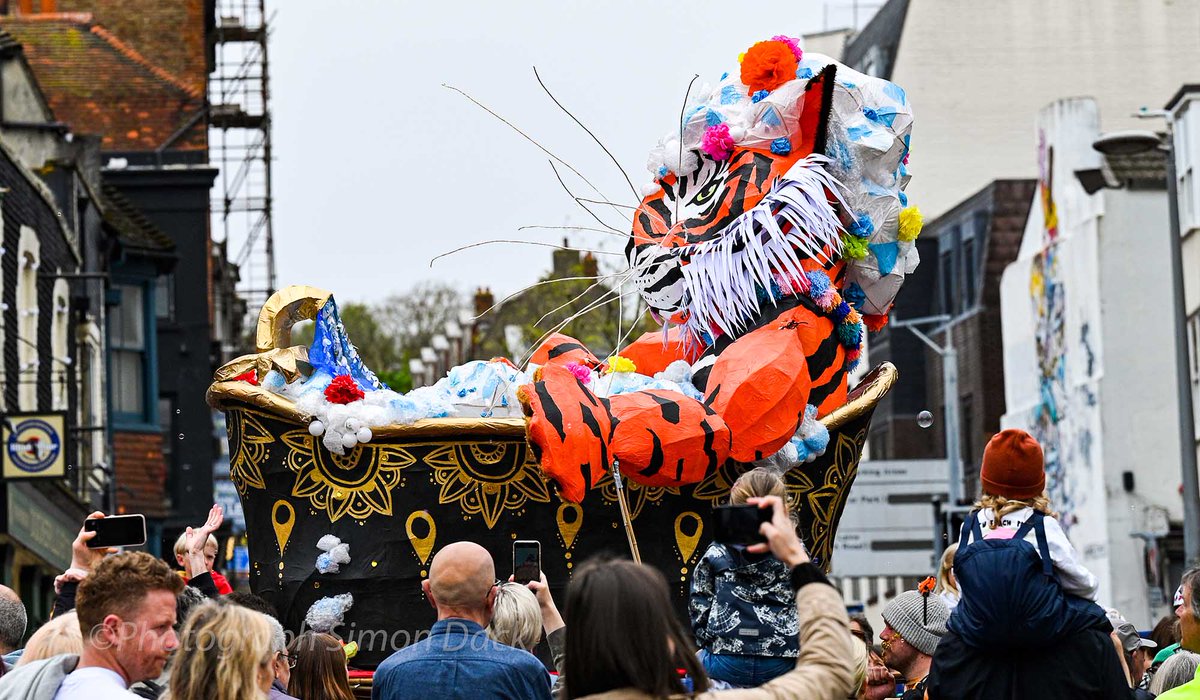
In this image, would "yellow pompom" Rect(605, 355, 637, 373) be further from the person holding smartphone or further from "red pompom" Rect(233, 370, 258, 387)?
the person holding smartphone

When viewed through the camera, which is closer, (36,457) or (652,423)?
(652,423)

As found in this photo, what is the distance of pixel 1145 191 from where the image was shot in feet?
124

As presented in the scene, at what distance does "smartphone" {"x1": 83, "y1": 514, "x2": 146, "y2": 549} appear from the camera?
21.5 feet

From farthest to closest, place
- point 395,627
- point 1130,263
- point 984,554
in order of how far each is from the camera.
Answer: point 1130,263 < point 395,627 < point 984,554

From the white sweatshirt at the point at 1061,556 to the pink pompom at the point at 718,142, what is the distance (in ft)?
8.17

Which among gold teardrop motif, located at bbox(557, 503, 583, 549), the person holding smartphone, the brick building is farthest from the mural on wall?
the person holding smartphone

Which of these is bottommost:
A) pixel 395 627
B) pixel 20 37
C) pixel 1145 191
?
pixel 395 627

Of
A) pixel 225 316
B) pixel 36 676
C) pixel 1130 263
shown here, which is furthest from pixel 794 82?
pixel 225 316

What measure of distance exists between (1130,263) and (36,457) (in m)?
21.8

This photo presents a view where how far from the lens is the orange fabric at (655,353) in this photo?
27.2 feet

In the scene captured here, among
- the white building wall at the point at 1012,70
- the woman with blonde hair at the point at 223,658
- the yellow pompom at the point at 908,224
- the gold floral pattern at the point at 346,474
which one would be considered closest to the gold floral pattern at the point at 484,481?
the gold floral pattern at the point at 346,474

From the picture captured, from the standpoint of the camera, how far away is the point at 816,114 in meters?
8.15

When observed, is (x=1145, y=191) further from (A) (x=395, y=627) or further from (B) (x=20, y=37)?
(A) (x=395, y=627)

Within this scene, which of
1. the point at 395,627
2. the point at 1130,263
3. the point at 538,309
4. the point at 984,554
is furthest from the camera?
the point at 538,309
